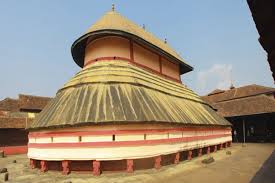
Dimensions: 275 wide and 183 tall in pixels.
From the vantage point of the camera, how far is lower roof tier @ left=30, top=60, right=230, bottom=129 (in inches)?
643

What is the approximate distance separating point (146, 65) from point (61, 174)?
13.3 metres

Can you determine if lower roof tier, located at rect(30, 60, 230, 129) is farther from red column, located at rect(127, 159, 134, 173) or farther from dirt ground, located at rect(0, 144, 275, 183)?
dirt ground, located at rect(0, 144, 275, 183)

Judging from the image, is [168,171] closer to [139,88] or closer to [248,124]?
[139,88]

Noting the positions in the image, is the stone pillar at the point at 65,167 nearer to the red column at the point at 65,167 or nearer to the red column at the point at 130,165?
the red column at the point at 65,167

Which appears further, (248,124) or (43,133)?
(248,124)

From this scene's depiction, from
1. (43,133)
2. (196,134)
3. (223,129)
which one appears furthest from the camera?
(223,129)

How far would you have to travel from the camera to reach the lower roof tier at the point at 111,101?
16328 mm

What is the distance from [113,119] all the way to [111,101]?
71.1 inches

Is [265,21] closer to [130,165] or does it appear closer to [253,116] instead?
[130,165]

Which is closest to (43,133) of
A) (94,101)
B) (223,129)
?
(94,101)

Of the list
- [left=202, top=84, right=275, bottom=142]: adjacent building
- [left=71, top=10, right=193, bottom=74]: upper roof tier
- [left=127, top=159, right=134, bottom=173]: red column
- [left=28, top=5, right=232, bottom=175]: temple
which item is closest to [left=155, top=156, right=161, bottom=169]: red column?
[left=28, top=5, right=232, bottom=175]: temple

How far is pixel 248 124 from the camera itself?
46.1 metres

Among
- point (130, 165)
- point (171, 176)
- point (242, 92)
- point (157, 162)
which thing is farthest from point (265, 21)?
point (242, 92)

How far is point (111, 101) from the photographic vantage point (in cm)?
1719
